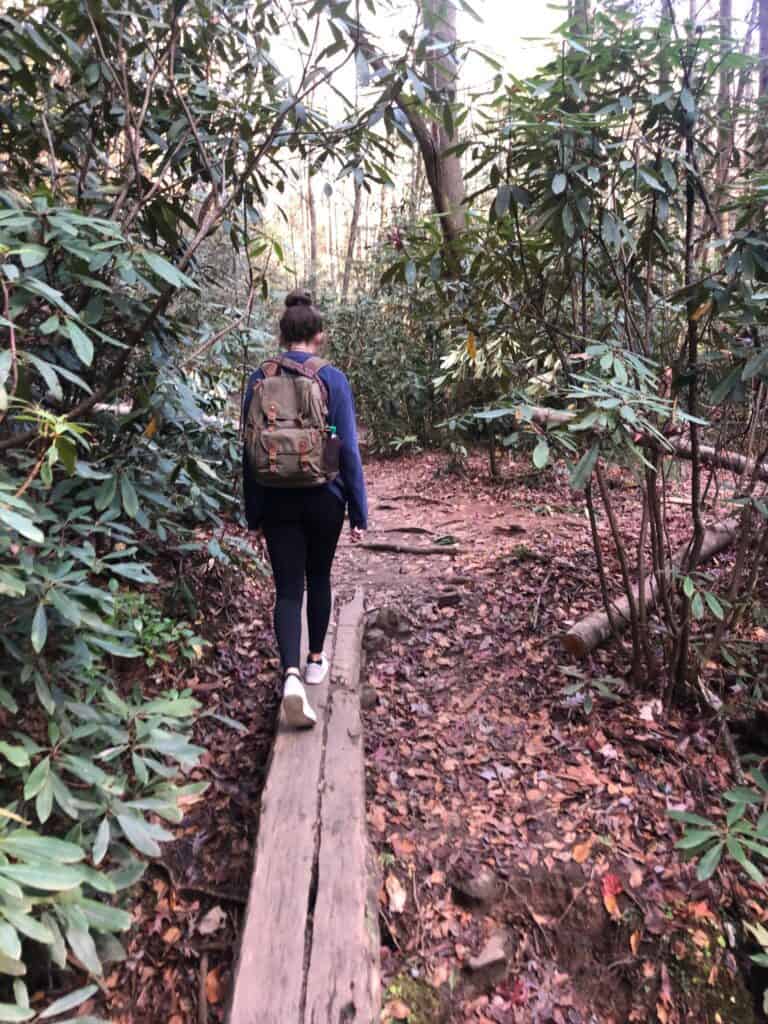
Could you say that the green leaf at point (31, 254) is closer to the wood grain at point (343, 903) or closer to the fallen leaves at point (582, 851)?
the wood grain at point (343, 903)

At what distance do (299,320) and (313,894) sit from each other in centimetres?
215

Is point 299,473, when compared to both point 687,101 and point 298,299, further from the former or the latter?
point 687,101

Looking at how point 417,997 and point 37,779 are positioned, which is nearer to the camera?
point 37,779

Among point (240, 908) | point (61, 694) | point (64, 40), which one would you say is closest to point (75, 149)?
point (64, 40)

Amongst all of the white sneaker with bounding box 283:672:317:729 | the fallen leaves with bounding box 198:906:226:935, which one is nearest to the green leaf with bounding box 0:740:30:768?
the fallen leaves with bounding box 198:906:226:935

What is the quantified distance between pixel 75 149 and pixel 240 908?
3.33 m

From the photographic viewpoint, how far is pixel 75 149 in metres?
2.90

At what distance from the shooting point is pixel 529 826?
2.57m

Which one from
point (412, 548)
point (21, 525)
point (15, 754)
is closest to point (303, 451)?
point (21, 525)

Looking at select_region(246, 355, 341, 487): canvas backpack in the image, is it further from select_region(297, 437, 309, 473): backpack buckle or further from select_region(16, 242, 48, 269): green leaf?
select_region(16, 242, 48, 269): green leaf

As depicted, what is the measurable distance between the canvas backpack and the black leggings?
0.14 m

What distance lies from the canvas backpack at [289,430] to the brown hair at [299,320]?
0.16 m

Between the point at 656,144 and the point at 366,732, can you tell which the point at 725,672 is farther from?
the point at 656,144

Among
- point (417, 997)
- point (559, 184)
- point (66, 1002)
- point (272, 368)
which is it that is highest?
point (559, 184)
